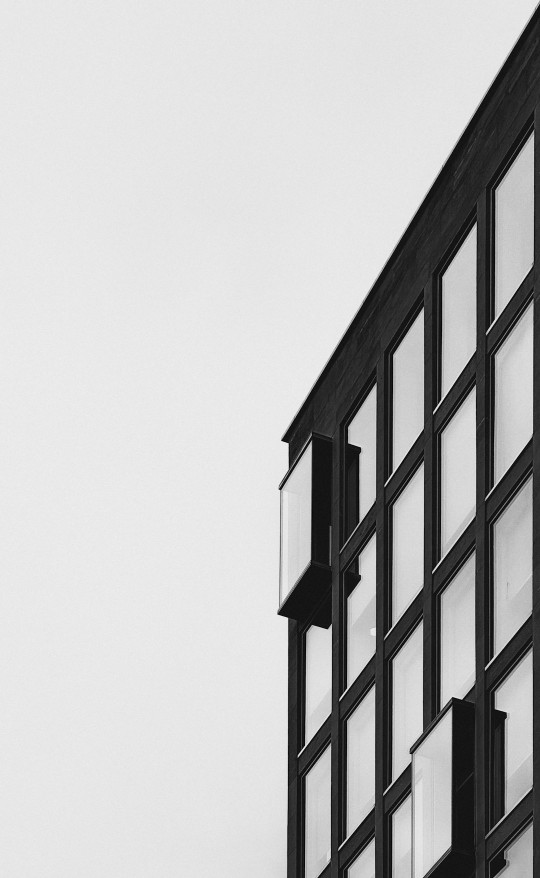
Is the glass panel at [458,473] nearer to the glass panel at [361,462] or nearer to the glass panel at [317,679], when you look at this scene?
the glass panel at [361,462]

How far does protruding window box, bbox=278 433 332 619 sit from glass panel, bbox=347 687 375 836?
13.8 feet

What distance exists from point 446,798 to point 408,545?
7.78 m

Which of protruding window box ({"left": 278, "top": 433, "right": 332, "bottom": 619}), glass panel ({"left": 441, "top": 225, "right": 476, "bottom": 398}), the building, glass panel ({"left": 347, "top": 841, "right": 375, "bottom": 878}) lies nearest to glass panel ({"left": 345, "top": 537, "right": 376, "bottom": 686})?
the building

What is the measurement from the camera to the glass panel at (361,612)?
48.2 metres

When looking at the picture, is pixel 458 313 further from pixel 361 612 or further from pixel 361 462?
pixel 361 612

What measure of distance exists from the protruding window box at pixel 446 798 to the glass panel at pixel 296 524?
Result: 1097cm

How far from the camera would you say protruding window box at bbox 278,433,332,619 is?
51062mm

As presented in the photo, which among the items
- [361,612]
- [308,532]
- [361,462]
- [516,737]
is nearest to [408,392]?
[361,462]

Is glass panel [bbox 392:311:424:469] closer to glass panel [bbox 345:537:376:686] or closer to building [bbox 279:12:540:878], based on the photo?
building [bbox 279:12:540:878]

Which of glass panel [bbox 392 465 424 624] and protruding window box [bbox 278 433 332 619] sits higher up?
protruding window box [bbox 278 433 332 619]

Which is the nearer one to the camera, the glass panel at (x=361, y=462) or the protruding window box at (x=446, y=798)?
the protruding window box at (x=446, y=798)

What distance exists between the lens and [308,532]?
51.7 metres

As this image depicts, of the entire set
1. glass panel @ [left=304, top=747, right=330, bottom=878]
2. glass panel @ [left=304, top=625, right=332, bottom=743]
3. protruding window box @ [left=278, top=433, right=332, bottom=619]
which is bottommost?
glass panel @ [left=304, top=747, right=330, bottom=878]

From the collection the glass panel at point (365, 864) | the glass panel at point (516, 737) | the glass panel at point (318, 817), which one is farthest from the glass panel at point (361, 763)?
the glass panel at point (516, 737)
